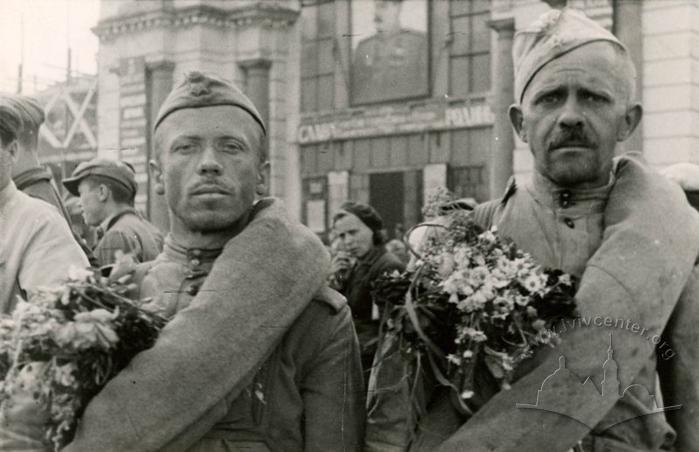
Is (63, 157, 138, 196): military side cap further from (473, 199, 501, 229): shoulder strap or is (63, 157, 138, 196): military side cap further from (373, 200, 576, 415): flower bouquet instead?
(373, 200, 576, 415): flower bouquet

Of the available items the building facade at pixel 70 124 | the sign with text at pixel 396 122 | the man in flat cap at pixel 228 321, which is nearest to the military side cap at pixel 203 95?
the man in flat cap at pixel 228 321

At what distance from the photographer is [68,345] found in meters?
2.32

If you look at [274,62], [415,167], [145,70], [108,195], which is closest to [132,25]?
[145,70]

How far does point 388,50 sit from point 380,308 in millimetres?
13703

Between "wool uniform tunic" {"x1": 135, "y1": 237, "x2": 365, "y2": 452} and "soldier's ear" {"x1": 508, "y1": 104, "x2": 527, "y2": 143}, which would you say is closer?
"wool uniform tunic" {"x1": 135, "y1": 237, "x2": 365, "y2": 452}

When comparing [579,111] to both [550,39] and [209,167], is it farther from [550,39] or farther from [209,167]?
[209,167]

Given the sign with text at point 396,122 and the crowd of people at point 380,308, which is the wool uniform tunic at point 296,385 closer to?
the crowd of people at point 380,308

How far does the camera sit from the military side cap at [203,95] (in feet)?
9.42

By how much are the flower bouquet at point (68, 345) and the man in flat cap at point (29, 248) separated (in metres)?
0.67

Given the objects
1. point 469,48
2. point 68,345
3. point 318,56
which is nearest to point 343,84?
point 318,56

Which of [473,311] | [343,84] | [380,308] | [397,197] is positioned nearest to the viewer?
[473,311]

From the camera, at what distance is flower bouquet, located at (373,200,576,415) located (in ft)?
8.05

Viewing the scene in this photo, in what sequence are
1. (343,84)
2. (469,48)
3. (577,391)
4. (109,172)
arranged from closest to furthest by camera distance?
(577,391)
(109,172)
(469,48)
(343,84)

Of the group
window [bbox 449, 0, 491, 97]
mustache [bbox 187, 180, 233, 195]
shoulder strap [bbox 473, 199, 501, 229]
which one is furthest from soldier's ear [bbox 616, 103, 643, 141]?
A: window [bbox 449, 0, 491, 97]
